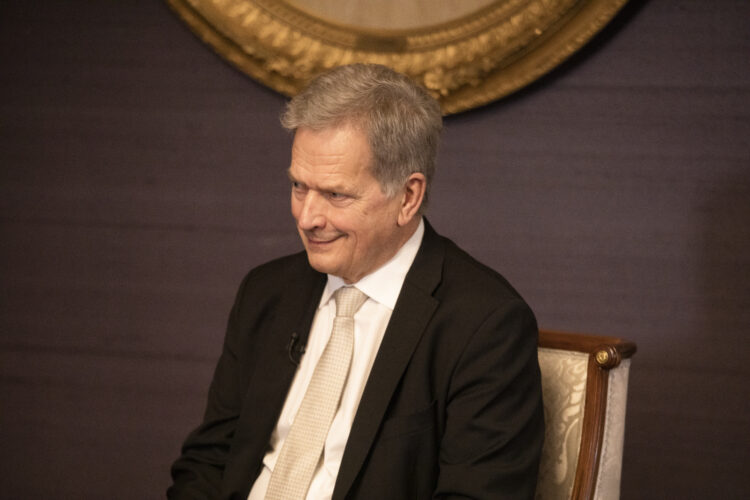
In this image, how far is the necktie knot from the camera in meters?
1.96

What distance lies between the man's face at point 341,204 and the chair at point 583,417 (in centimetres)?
47

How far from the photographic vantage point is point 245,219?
2.82m

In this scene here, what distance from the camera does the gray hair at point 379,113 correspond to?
178cm

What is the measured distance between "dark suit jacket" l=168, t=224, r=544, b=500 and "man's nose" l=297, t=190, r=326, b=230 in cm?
24

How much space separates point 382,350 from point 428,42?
43.2 inches

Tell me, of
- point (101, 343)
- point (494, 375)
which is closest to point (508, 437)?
point (494, 375)

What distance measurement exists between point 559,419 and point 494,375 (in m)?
0.27

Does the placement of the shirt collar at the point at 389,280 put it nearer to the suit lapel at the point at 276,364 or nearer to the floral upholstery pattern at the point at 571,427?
the suit lapel at the point at 276,364

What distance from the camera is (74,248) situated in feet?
9.71

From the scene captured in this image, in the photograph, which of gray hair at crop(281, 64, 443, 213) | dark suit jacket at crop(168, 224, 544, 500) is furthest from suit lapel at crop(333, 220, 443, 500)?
gray hair at crop(281, 64, 443, 213)

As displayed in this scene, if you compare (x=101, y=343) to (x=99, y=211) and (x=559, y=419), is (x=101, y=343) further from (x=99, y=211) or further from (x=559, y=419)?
(x=559, y=419)

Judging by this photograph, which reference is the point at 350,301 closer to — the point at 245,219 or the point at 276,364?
the point at 276,364

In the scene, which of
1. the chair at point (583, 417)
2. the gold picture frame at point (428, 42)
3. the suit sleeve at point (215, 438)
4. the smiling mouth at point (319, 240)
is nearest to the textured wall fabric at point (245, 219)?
the gold picture frame at point (428, 42)

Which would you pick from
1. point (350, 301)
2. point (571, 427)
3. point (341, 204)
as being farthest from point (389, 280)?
point (571, 427)
